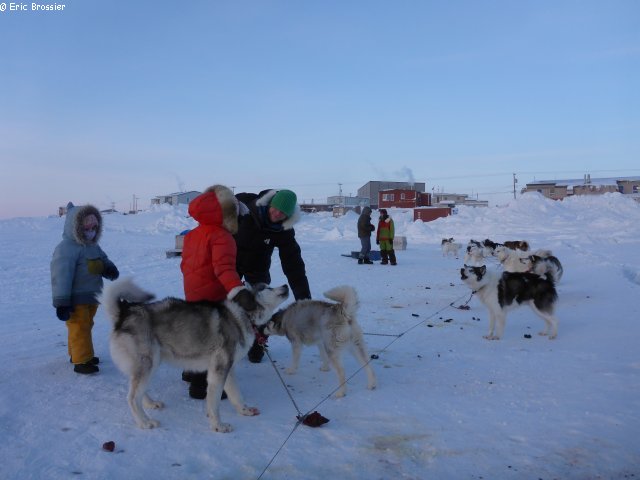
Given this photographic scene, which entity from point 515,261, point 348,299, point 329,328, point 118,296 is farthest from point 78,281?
point 515,261

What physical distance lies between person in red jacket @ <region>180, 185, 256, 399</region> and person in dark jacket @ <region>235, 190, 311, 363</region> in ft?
2.72

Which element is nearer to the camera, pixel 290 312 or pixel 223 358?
pixel 223 358

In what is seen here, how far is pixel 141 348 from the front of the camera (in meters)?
3.78

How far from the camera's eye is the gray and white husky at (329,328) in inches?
187

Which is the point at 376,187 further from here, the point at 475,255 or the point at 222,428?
the point at 222,428

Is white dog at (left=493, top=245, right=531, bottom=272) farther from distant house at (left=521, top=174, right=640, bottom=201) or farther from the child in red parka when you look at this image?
distant house at (left=521, top=174, right=640, bottom=201)

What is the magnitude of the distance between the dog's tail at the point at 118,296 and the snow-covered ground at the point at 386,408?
0.87 metres

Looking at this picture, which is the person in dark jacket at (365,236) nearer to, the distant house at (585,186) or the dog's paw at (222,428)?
the dog's paw at (222,428)

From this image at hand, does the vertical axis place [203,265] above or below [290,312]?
above

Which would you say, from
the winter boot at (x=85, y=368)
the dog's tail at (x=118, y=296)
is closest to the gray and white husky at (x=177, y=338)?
the dog's tail at (x=118, y=296)

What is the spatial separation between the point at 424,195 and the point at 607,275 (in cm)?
5524

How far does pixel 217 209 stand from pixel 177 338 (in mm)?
1136

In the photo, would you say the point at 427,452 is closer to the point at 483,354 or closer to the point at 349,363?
the point at 349,363

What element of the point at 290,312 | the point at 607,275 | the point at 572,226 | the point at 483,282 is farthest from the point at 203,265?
the point at 572,226
